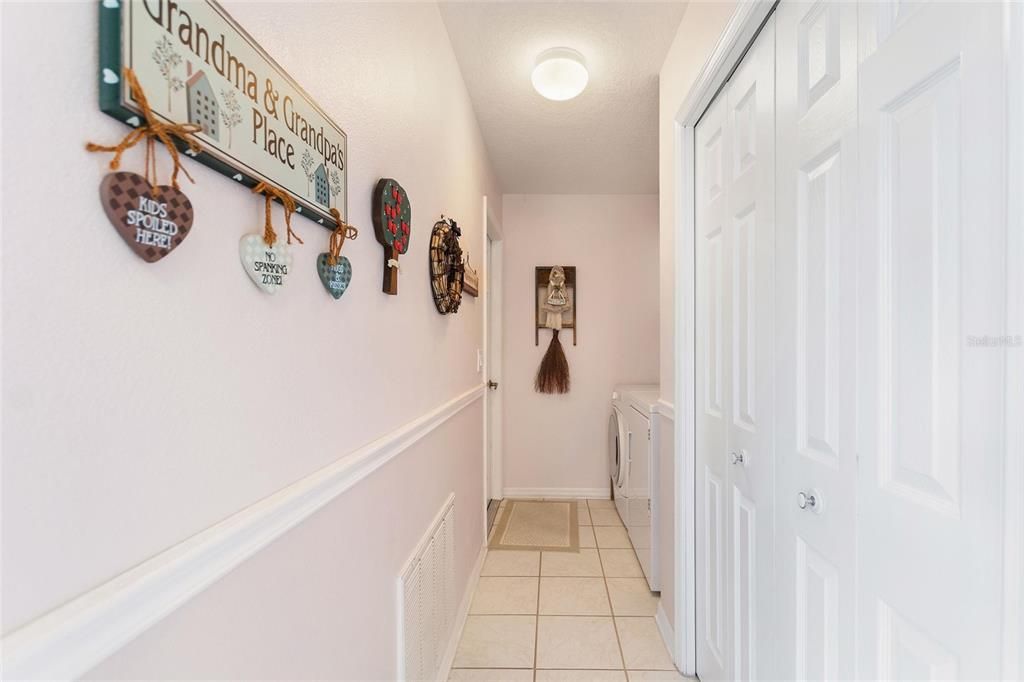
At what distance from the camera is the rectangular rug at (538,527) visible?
9.91ft

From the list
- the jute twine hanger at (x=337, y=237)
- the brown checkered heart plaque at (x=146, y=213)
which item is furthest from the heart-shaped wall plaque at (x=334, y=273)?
the brown checkered heart plaque at (x=146, y=213)

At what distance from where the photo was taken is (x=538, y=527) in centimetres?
332

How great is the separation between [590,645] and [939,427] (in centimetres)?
179

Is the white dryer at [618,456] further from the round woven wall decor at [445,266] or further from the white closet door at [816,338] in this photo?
the white closet door at [816,338]

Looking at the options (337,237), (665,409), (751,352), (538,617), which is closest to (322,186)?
(337,237)

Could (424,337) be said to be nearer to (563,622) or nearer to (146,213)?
(146,213)

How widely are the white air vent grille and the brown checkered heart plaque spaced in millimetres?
1103

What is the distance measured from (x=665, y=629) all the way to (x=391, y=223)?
6.48ft

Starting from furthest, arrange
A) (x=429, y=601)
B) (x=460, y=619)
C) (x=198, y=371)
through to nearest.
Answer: (x=460, y=619) < (x=429, y=601) < (x=198, y=371)

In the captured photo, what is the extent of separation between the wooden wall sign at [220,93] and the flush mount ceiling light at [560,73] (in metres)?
1.39

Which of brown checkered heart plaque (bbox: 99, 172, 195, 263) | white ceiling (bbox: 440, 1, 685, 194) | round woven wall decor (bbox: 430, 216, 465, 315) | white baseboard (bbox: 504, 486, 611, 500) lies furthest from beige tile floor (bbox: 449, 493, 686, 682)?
white ceiling (bbox: 440, 1, 685, 194)

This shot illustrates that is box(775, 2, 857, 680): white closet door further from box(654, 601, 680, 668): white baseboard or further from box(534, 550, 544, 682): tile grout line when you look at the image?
box(534, 550, 544, 682): tile grout line

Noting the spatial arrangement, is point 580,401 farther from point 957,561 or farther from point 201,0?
point 201,0

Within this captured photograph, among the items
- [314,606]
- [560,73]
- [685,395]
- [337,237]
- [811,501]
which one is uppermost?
[560,73]
